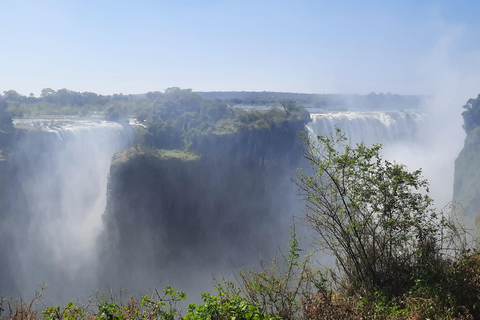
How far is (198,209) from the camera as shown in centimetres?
3083

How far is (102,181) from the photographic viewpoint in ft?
98.0

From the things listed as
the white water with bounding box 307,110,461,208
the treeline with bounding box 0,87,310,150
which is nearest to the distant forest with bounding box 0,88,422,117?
the treeline with bounding box 0,87,310,150

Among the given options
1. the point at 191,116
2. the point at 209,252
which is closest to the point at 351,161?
the point at 209,252

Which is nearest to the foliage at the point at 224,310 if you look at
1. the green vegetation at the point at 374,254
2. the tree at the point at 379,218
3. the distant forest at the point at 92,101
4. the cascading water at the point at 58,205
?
the green vegetation at the point at 374,254

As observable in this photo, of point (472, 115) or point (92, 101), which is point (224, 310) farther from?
point (92, 101)

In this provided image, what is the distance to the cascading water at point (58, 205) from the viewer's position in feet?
80.3

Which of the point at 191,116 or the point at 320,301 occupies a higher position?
the point at 191,116

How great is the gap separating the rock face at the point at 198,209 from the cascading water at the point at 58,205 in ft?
7.22

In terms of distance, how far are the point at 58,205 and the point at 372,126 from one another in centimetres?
3664

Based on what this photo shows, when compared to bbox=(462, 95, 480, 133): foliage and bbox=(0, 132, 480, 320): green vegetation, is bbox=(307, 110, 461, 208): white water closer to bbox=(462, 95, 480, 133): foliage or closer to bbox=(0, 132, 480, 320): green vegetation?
bbox=(462, 95, 480, 133): foliage

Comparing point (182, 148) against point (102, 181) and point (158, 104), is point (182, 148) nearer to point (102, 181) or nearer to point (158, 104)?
point (102, 181)

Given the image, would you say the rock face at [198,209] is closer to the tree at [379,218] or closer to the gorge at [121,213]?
the gorge at [121,213]

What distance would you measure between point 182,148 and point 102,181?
7.61 meters

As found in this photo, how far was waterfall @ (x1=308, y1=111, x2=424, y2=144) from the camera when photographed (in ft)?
137
